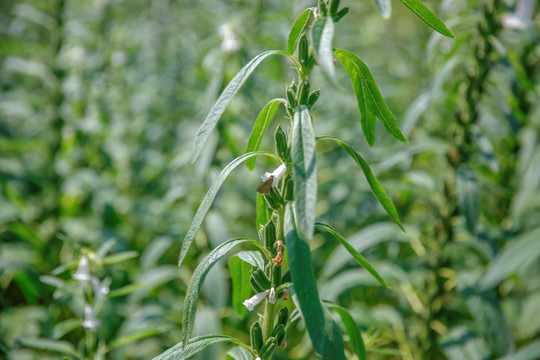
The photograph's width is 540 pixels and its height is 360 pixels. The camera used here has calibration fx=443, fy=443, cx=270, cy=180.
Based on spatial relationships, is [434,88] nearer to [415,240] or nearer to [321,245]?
[415,240]

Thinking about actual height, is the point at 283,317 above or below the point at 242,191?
above

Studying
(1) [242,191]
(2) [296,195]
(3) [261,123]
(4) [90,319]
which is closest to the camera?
(2) [296,195]

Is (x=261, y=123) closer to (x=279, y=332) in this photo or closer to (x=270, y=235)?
(x=270, y=235)

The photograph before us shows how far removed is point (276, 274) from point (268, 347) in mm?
133

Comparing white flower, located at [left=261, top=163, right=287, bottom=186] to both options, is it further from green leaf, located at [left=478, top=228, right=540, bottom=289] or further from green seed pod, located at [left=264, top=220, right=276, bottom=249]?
green leaf, located at [left=478, top=228, right=540, bottom=289]

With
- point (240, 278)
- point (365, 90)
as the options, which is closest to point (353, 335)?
point (240, 278)

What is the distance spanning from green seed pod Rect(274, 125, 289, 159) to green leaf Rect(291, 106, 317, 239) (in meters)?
0.08

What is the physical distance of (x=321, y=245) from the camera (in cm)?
246

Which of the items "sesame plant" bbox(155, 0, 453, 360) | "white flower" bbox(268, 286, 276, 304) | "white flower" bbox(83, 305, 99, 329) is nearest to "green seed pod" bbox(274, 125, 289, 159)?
"sesame plant" bbox(155, 0, 453, 360)

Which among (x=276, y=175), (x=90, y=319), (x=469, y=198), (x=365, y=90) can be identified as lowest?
(x=90, y=319)

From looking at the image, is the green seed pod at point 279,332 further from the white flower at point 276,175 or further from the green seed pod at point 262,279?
the white flower at point 276,175

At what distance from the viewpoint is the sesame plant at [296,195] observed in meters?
0.63

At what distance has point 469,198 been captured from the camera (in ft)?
5.03

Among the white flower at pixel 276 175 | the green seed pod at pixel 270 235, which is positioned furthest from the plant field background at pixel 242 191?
the white flower at pixel 276 175
